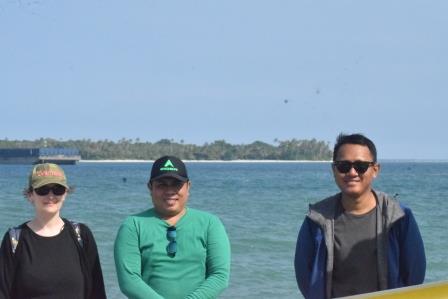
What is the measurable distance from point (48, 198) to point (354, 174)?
4.71ft

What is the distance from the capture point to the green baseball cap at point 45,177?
4191mm

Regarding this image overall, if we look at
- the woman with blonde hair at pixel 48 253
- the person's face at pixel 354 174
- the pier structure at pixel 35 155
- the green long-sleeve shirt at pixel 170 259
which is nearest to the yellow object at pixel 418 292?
the person's face at pixel 354 174

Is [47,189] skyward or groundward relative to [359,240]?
skyward

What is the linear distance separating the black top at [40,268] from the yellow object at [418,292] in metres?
1.62

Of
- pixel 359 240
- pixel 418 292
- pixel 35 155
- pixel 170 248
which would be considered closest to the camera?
pixel 418 292

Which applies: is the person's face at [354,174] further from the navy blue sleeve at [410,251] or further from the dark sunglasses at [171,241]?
the dark sunglasses at [171,241]

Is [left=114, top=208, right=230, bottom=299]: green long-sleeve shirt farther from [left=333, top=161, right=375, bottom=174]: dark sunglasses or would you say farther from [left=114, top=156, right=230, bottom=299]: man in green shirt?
[left=333, top=161, right=375, bottom=174]: dark sunglasses

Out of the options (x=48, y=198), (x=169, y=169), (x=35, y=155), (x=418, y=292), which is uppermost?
(x=169, y=169)

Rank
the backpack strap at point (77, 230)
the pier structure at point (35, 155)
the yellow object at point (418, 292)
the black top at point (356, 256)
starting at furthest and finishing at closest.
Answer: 1. the pier structure at point (35, 155)
2. the backpack strap at point (77, 230)
3. the black top at point (356, 256)
4. the yellow object at point (418, 292)

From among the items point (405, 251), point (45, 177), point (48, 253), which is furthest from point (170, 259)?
point (405, 251)

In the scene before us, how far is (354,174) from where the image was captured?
4.17 m

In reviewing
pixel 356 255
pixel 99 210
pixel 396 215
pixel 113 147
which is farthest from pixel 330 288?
pixel 113 147

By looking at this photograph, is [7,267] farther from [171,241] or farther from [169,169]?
[169,169]

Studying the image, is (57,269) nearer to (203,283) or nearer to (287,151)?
(203,283)
